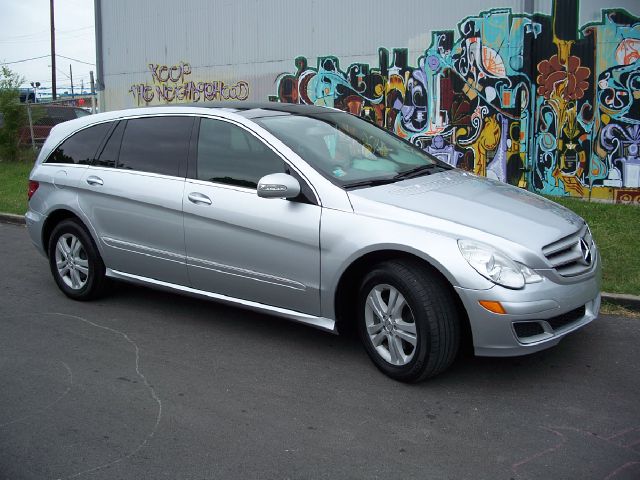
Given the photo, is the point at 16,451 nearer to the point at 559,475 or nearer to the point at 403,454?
the point at 403,454

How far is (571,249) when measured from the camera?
14.6 feet

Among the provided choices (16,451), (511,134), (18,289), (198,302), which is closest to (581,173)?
(511,134)

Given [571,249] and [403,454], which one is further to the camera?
[571,249]

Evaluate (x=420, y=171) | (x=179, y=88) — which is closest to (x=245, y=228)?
(x=420, y=171)

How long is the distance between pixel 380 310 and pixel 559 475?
1.48 meters

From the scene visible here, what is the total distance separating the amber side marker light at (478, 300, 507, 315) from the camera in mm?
4055

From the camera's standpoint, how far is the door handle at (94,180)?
5.98 metres

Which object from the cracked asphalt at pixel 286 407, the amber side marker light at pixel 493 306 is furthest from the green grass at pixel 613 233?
the amber side marker light at pixel 493 306

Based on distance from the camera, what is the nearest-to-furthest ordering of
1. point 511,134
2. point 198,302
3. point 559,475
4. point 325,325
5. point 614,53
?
1. point 559,475
2. point 325,325
3. point 198,302
4. point 614,53
5. point 511,134

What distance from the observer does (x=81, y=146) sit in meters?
6.37

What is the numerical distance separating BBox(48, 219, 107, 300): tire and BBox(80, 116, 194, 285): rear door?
20cm

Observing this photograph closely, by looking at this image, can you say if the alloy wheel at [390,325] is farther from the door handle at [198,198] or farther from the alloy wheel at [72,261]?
the alloy wheel at [72,261]

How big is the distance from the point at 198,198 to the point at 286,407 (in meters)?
1.79

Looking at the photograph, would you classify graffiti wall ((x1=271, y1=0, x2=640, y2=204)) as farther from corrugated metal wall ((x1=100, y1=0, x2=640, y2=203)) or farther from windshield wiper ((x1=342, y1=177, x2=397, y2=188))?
windshield wiper ((x1=342, y1=177, x2=397, y2=188))
